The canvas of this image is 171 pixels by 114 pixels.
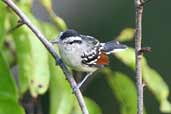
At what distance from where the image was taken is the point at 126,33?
272 cm

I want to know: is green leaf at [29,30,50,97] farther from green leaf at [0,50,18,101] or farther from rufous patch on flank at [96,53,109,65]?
rufous patch on flank at [96,53,109,65]

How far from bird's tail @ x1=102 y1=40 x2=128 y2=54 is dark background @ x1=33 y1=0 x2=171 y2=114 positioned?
230 cm

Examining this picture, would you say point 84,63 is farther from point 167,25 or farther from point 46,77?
point 167,25

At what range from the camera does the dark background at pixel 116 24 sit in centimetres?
547

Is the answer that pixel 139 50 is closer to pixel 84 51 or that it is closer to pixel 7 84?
pixel 7 84

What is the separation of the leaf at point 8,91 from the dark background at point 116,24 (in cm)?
301

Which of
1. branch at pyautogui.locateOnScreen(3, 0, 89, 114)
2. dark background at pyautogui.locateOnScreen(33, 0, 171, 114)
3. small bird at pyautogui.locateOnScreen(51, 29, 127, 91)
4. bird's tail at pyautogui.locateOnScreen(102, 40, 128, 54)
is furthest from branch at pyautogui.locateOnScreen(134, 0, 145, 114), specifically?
dark background at pyautogui.locateOnScreen(33, 0, 171, 114)

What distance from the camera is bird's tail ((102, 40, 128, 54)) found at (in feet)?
9.28

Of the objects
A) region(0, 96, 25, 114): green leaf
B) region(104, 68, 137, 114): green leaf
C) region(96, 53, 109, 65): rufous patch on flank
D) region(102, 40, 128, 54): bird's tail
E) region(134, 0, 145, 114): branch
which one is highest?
region(134, 0, 145, 114): branch

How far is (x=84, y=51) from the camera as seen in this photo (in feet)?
9.70

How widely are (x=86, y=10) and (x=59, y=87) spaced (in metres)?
3.17

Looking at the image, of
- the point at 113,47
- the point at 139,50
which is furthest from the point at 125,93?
the point at 139,50

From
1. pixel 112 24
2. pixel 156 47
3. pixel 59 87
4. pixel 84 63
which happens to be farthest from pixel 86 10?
pixel 59 87

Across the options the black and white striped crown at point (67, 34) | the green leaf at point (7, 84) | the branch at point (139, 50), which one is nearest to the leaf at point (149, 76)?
the black and white striped crown at point (67, 34)
